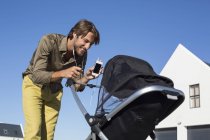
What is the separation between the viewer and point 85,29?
4133 mm

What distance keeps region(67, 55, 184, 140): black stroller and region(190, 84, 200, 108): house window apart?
23227mm

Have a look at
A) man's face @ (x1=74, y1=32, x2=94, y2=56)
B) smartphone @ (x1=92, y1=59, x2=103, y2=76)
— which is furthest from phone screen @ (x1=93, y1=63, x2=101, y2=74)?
man's face @ (x1=74, y1=32, x2=94, y2=56)

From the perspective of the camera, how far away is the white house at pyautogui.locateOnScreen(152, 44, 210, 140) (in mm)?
25516

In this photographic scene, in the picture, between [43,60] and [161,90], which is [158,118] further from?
[43,60]

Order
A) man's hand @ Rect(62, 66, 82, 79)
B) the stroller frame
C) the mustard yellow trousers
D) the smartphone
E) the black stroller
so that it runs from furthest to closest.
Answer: the mustard yellow trousers, the smartphone, man's hand @ Rect(62, 66, 82, 79), the black stroller, the stroller frame

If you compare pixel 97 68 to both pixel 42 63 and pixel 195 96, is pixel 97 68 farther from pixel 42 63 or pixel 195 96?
pixel 195 96

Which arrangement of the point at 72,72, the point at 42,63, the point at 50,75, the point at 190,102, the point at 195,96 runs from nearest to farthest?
the point at 72,72 < the point at 50,75 < the point at 42,63 < the point at 195,96 < the point at 190,102

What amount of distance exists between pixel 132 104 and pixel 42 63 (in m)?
1.14

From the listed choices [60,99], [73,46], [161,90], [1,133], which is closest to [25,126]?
[60,99]

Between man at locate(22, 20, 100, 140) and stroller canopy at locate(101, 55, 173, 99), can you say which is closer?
stroller canopy at locate(101, 55, 173, 99)

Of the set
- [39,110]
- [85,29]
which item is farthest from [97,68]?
[39,110]

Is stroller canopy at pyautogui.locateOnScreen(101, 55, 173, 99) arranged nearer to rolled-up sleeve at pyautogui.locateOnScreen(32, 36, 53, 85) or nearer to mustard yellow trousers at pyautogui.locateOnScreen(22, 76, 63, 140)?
rolled-up sleeve at pyautogui.locateOnScreen(32, 36, 53, 85)

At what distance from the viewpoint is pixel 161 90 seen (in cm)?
330

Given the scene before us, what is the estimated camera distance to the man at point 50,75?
409 centimetres
